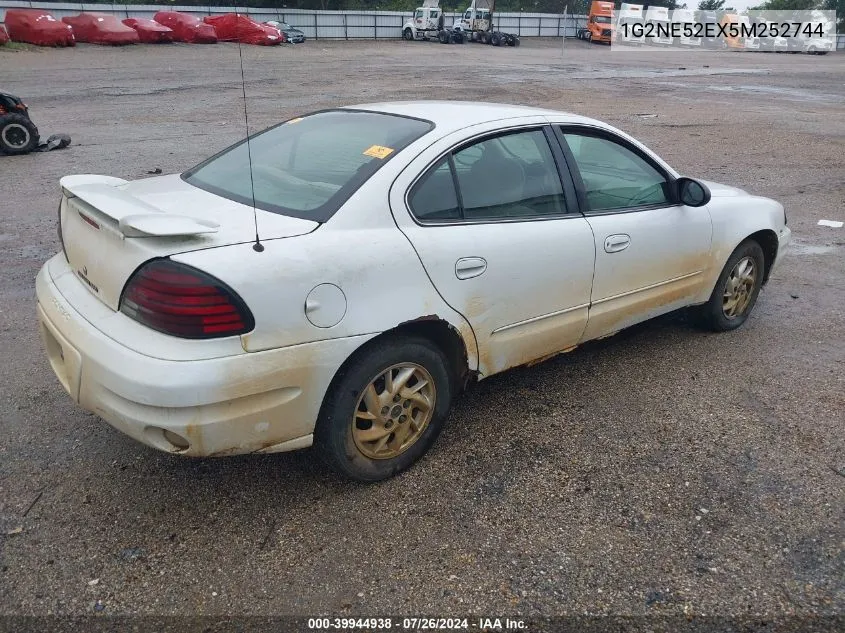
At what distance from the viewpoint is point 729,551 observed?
2814mm

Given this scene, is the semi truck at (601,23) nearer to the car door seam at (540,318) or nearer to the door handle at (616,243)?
the door handle at (616,243)

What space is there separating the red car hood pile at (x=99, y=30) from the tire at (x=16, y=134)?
77.3 ft

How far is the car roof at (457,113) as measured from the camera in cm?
350

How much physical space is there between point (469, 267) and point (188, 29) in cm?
3574

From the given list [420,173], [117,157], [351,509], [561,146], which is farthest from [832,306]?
[117,157]

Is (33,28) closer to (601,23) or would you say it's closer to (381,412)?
(381,412)

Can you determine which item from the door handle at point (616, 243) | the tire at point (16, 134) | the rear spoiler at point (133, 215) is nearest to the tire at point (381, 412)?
the rear spoiler at point (133, 215)

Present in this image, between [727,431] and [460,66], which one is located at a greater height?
[460,66]

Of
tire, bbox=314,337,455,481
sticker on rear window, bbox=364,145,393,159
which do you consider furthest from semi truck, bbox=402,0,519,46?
tire, bbox=314,337,455,481

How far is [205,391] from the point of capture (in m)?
2.55

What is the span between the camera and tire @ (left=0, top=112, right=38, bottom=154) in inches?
416

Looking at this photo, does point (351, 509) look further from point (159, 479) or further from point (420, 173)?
point (420, 173)

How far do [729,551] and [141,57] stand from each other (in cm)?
3068

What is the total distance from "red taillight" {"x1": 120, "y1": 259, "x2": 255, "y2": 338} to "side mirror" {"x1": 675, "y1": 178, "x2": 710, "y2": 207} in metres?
2.72
